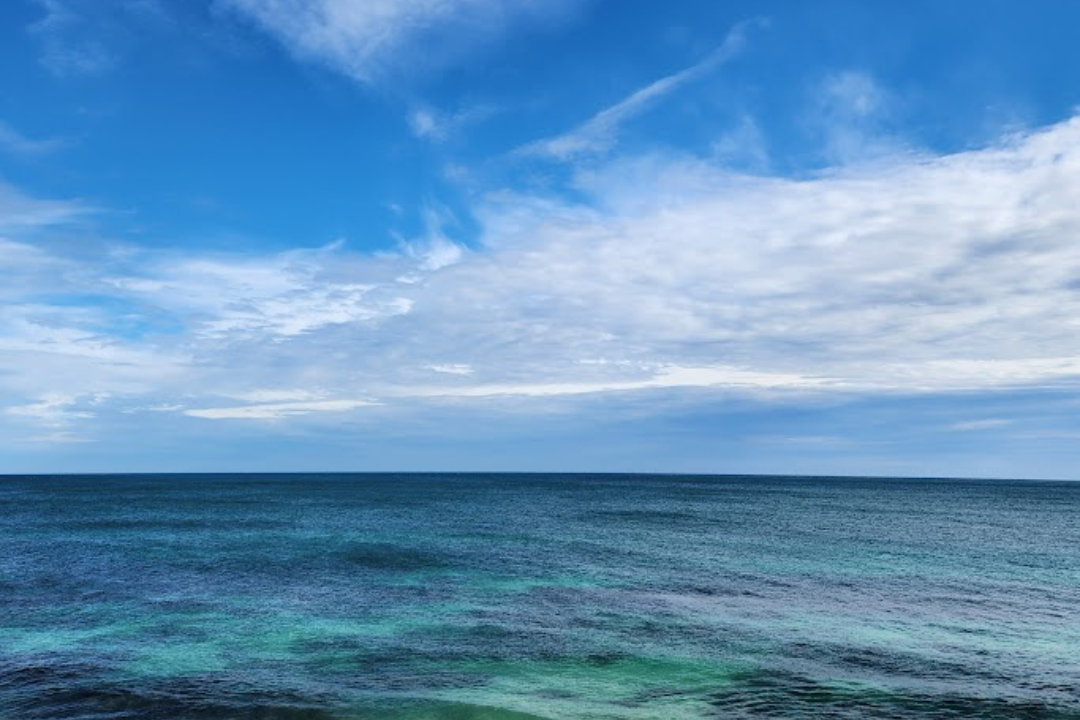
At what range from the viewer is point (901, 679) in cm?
2138

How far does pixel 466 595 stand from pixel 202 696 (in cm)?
1474

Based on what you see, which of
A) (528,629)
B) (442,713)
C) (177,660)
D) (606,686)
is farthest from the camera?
(528,629)

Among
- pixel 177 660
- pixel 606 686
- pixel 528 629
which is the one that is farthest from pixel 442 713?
pixel 177 660

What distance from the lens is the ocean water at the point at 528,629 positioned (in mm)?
19328

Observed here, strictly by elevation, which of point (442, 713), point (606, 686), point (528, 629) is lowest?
point (442, 713)

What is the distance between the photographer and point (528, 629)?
26766 mm

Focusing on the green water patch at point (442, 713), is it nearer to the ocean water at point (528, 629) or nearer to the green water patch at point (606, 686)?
the ocean water at point (528, 629)

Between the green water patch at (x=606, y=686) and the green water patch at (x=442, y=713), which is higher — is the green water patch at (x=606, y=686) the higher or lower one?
the higher one

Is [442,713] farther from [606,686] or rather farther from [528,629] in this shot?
[528,629]

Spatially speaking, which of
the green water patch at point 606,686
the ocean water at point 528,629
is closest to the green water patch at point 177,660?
the ocean water at point 528,629

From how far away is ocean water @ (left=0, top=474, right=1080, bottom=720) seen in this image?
19328mm

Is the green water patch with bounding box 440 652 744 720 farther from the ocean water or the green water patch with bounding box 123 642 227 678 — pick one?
the green water patch with bounding box 123 642 227 678

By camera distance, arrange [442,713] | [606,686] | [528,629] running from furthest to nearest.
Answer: [528,629], [606,686], [442,713]

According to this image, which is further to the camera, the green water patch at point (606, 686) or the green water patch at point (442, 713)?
the green water patch at point (606, 686)
